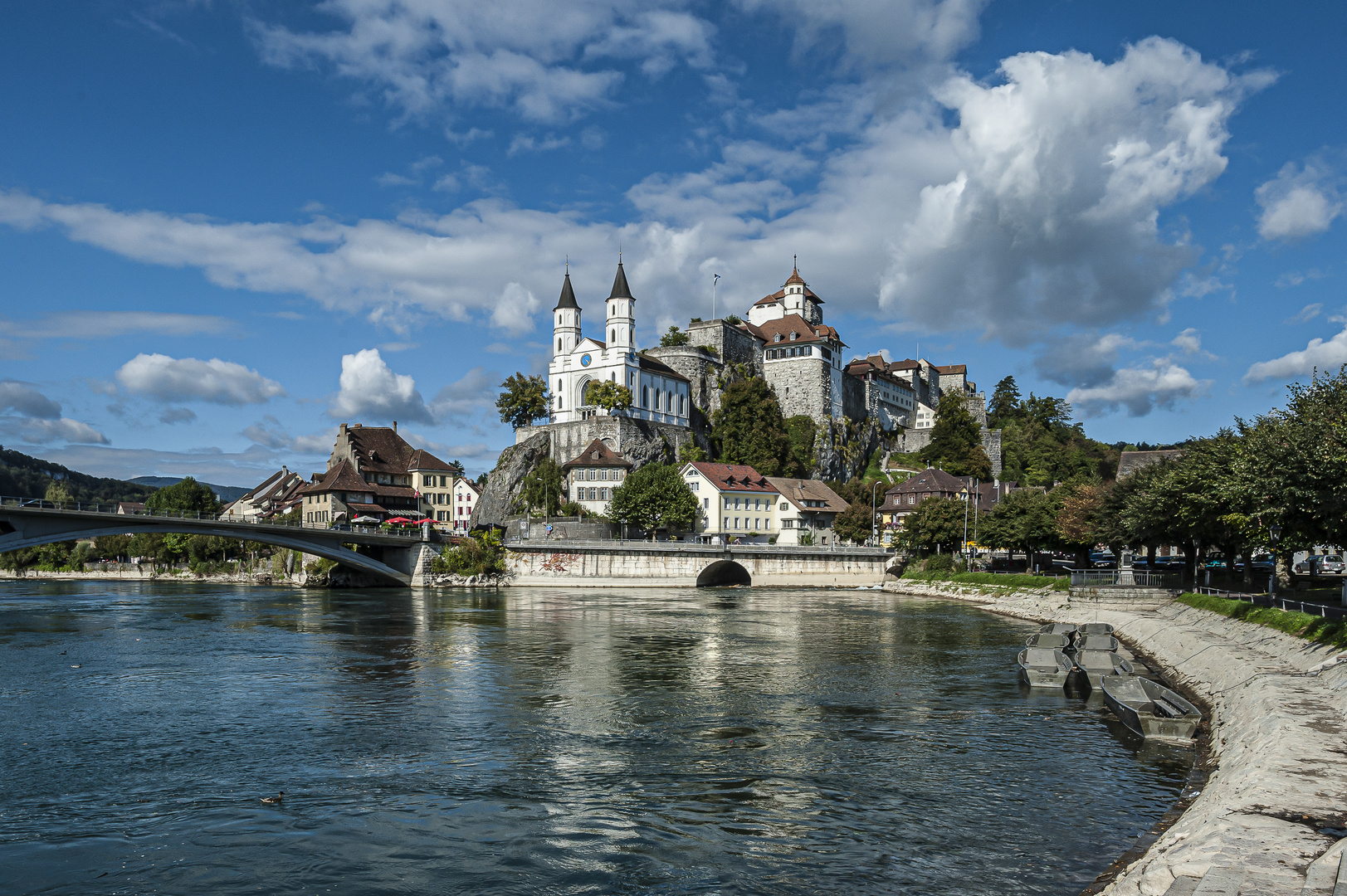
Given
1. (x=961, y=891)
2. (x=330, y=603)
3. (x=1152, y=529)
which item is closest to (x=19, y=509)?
(x=330, y=603)

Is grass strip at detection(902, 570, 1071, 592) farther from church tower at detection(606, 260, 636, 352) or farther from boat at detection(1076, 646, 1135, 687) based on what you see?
church tower at detection(606, 260, 636, 352)

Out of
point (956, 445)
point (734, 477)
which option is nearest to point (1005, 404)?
point (956, 445)

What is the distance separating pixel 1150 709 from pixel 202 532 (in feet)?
211

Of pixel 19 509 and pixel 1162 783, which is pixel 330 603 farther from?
pixel 1162 783

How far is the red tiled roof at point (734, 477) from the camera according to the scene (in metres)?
106

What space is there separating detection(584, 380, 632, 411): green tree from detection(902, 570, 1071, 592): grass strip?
1613 inches

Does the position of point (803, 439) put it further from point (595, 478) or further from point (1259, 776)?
point (1259, 776)

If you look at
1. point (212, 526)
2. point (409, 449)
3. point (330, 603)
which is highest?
point (409, 449)

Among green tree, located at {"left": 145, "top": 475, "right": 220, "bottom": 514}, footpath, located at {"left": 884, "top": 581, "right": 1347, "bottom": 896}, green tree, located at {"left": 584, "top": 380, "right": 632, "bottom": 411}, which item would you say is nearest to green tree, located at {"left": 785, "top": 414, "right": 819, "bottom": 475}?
green tree, located at {"left": 584, "top": 380, "right": 632, "bottom": 411}

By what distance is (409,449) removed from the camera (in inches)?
4739

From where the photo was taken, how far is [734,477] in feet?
354

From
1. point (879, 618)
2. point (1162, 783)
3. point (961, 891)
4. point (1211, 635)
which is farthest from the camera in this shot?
point (879, 618)

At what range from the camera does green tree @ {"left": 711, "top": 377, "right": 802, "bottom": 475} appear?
119 metres

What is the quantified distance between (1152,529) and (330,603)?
54779mm
